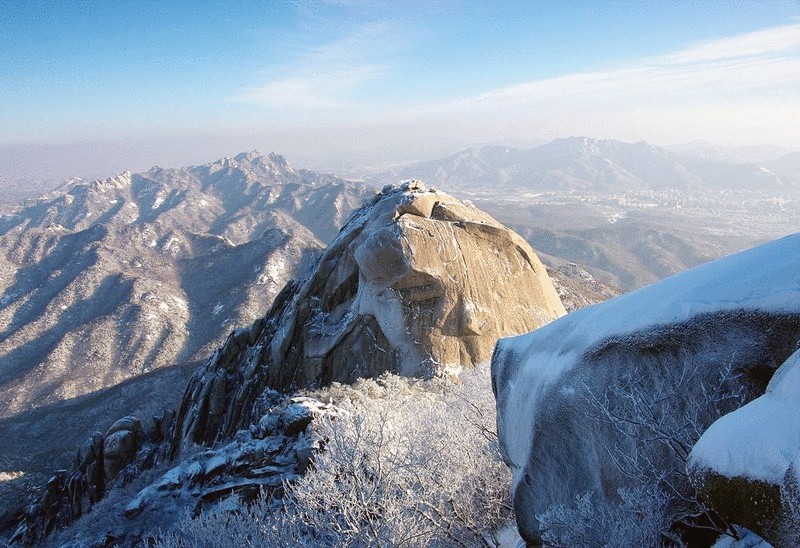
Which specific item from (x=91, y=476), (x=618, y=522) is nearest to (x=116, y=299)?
(x=91, y=476)

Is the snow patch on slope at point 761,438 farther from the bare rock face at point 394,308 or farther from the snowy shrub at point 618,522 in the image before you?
the bare rock face at point 394,308

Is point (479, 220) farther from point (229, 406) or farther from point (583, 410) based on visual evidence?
point (583, 410)

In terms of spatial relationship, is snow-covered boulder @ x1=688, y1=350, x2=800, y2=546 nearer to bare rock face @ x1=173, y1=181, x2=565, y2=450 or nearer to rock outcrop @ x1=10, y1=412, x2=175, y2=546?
bare rock face @ x1=173, y1=181, x2=565, y2=450

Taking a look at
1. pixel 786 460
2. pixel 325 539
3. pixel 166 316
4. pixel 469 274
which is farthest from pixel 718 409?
pixel 166 316

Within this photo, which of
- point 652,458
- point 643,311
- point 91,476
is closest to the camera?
point 652,458

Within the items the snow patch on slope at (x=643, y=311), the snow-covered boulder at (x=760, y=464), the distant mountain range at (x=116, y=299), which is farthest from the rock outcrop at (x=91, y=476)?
the distant mountain range at (x=116, y=299)

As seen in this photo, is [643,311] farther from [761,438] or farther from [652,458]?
[761,438]

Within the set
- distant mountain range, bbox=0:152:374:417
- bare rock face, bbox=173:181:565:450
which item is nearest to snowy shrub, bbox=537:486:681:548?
bare rock face, bbox=173:181:565:450
